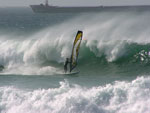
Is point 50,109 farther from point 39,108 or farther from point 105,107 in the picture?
point 105,107

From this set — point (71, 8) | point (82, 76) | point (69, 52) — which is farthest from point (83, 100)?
point (71, 8)

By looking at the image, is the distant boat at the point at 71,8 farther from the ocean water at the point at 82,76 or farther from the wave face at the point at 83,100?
the wave face at the point at 83,100

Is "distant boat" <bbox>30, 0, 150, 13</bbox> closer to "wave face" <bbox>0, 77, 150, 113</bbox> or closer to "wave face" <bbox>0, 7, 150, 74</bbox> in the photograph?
"wave face" <bbox>0, 7, 150, 74</bbox>

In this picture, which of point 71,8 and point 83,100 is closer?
point 83,100

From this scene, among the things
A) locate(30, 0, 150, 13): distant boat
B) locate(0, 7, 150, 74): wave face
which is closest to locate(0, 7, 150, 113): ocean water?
locate(0, 7, 150, 74): wave face

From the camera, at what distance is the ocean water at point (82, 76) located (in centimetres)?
1155

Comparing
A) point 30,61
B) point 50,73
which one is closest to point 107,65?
point 50,73

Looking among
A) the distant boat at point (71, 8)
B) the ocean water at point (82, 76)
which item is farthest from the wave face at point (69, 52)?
the distant boat at point (71, 8)

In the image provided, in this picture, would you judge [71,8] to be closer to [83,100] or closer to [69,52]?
[69,52]

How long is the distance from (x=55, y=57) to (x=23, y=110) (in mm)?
9419

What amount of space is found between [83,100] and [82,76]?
16.5 feet

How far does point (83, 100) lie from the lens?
11.5 metres

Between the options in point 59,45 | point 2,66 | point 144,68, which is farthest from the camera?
point 59,45

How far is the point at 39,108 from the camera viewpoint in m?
11.6
